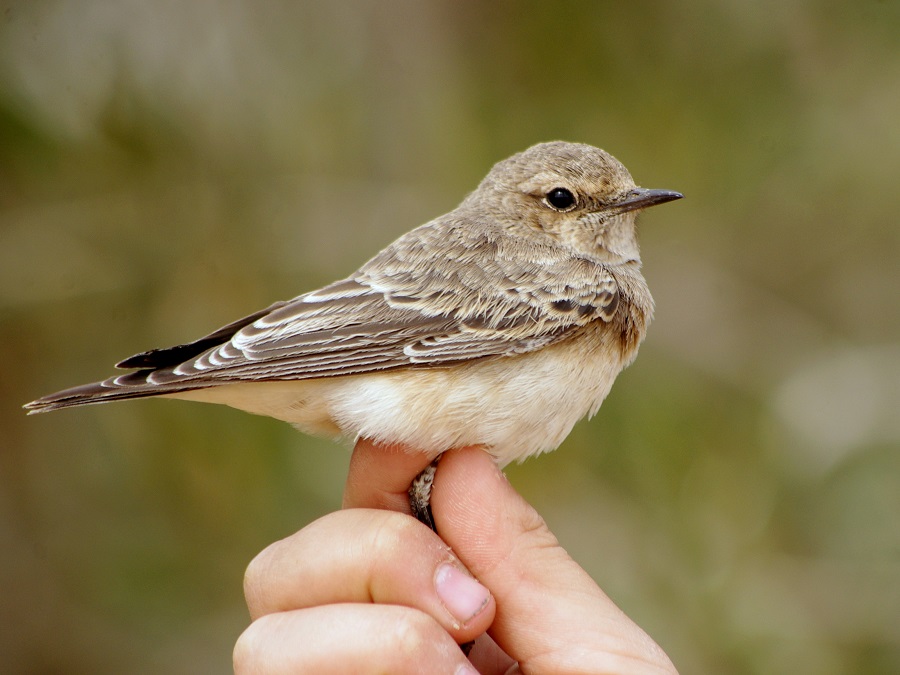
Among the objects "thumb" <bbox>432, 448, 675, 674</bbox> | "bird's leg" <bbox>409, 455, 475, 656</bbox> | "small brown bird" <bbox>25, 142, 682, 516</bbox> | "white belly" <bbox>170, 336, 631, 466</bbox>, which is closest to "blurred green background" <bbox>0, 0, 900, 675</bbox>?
"small brown bird" <bbox>25, 142, 682, 516</bbox>

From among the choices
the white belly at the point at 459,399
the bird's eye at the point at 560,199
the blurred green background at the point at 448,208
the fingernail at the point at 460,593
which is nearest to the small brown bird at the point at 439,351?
the white belly at the point at 459,399

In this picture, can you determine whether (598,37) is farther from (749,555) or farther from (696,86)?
(749,555)

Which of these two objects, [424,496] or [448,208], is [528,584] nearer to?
[424,496]

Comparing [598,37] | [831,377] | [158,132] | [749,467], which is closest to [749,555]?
[749,467]

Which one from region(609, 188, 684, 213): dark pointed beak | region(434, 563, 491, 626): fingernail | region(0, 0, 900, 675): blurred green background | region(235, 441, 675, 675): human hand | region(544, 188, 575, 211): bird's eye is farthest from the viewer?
region(0, 0, 900, 675): blurred green background

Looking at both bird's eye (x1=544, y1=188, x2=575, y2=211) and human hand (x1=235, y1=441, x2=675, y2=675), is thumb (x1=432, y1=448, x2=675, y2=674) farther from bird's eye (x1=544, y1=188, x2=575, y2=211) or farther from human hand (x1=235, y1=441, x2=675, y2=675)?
bird's eye (x1=544, y1=188, x2=575, y2=211)
